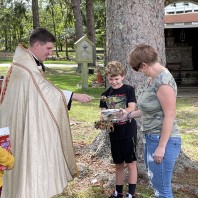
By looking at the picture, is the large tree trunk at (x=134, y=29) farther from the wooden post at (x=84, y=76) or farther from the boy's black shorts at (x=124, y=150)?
the wooden post at (x=84, y=76)

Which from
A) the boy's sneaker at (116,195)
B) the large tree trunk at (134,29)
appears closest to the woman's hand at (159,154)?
the boy's sneaker at (116,195)

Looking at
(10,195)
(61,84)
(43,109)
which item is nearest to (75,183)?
(10,195)

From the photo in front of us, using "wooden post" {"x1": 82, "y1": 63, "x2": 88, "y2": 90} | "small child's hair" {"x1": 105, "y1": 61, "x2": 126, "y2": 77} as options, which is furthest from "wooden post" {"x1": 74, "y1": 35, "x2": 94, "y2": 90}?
"small child's hair" {"x1": 105, "y1": 61, "x2": 126, "y2": 77}

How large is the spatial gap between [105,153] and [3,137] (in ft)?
8.57

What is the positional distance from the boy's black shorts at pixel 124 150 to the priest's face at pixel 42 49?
1.20 metres

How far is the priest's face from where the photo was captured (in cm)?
454

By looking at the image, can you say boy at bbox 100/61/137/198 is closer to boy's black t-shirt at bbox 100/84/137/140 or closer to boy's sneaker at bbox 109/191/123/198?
boy's black t-shirt at bbox 100/84/137/140

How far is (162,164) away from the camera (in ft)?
11.9

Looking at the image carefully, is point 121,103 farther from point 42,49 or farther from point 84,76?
point 84,76

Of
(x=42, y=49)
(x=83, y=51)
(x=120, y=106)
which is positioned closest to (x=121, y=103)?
(x=120, y=106)

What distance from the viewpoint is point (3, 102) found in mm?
4602

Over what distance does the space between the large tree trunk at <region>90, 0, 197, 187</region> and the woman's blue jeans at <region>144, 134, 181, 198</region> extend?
76.7 inches

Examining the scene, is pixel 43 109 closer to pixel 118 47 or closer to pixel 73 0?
pixel 118 47

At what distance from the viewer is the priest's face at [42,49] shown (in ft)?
14.9
